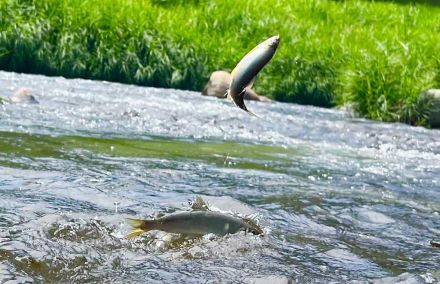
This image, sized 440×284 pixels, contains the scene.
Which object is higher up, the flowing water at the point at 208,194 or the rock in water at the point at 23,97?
the flowing water at the point at 208,194

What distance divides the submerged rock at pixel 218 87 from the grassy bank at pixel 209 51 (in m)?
0.71

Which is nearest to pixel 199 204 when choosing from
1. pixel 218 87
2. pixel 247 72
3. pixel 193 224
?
pixel 193 224

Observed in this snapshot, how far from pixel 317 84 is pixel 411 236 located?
28.5ft

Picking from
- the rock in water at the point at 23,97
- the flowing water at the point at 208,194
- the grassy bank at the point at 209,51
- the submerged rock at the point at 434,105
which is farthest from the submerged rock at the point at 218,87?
the rock in water at the point at 23,97

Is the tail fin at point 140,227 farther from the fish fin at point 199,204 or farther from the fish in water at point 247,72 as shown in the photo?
the fish in water at point 247,72

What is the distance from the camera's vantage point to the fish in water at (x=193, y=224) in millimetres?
3467

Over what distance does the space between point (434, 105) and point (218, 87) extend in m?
2.84

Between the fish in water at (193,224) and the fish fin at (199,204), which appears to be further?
the fish fin at (199,204)

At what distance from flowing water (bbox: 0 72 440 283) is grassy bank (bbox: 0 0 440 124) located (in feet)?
5.68

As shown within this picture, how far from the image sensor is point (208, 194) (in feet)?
16.1

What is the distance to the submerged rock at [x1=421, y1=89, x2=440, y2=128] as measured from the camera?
10406mm

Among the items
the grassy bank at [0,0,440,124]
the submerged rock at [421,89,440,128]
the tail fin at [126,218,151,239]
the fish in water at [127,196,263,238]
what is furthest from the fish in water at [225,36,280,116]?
the grassy bank at [0,0,440,124]

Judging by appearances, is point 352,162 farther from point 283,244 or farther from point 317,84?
point 317,84

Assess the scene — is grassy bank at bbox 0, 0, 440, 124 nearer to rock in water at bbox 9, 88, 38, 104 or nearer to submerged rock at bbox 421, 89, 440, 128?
submerged rock at bbox 421, 89, 440, 128
